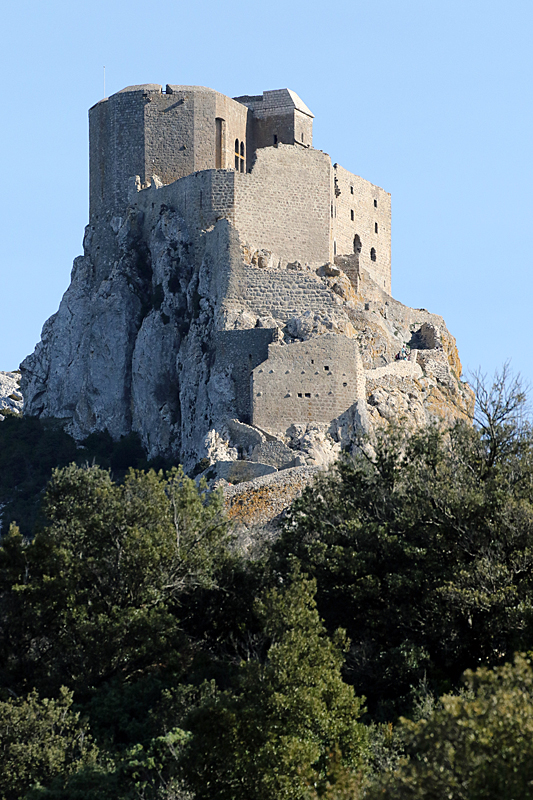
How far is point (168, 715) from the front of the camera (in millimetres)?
26156

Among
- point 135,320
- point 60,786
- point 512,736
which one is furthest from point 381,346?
point 512,736

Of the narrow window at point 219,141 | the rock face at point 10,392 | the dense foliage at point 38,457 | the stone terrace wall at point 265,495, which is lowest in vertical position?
the stone terrace wall at point 265,495

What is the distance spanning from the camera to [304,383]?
149 feet

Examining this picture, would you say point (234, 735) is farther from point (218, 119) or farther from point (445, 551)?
point (218, 119)

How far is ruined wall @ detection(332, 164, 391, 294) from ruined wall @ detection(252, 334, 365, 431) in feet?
38.8

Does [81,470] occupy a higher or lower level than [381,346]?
lower

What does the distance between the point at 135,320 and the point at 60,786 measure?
3232cm

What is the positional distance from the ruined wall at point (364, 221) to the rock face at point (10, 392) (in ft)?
71.0

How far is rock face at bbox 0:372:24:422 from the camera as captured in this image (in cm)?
7355

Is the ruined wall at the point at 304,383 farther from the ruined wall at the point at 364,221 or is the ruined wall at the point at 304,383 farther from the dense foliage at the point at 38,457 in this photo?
the ruined wall at the point at 364,221

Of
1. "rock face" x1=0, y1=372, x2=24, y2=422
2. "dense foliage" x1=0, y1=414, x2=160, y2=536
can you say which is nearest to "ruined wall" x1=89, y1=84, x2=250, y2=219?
"dense foliage" x1=0, y1=414, x2=160, y2=536

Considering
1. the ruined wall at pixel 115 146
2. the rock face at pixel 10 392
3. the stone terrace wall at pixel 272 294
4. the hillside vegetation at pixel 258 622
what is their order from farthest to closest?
the rock face at pixel 10 392 < the ruined wall at pixel 115 146 < the stone terrace wall at pixel 272 294 < the hillside vegetation at pixel 258 622

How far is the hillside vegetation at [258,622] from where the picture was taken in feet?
76.6

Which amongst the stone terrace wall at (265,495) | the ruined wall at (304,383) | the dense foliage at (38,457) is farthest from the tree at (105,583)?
the dense foliage at (38,457)
